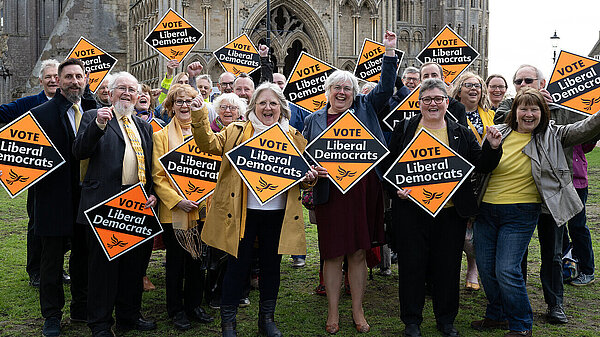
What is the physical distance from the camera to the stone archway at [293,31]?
28.3 m

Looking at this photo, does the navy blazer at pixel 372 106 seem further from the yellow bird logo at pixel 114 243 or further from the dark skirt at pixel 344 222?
the yellow bird logo at pixel 114 243

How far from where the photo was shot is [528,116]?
17.9 ft

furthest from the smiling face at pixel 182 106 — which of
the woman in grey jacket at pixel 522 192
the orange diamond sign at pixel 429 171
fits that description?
the woman in grey jacket at pixel 522 192

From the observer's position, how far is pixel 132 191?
5.38 meters

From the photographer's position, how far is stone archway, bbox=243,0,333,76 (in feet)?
93.0

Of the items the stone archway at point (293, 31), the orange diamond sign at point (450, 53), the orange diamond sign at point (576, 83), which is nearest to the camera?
the orange diamond sign at point (576, 83)

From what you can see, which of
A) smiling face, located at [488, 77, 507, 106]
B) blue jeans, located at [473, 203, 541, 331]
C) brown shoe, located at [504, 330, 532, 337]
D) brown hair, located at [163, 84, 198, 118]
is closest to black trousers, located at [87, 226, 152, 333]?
brown hair, located at [163, 84, 198, 118]

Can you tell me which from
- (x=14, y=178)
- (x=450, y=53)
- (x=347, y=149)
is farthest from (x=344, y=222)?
(x=450, y=53)

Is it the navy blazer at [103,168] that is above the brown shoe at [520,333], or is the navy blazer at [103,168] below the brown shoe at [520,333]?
above

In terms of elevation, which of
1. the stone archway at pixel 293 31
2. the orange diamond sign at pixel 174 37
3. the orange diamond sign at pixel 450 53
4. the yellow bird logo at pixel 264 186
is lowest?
the yellow bird logo at pixel 264 186

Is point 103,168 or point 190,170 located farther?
point 190,170

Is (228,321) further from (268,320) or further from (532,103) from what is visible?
(532,103)

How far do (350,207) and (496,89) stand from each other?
2.66m

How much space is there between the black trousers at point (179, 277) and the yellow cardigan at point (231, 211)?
518 millimetres
